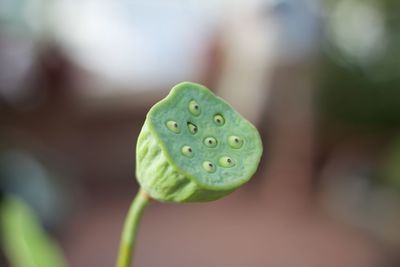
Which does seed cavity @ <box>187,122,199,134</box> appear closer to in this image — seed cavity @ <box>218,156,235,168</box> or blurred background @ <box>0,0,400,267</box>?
seed cavity @ <box>218,156,235,168</box>

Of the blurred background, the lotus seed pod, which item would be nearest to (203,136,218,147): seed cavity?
the lotus seed pod

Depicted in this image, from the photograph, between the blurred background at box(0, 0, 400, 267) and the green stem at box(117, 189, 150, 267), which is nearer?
the green stem at box(117, 189, 150, 267)

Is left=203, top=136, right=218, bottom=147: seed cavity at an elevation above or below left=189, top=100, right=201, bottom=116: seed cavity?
below

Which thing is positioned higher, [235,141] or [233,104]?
[235,141]

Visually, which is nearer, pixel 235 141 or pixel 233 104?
pixel 235 141

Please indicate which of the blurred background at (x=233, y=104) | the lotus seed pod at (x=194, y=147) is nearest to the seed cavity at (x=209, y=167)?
the lotus seed pod at (x=194, y=147)

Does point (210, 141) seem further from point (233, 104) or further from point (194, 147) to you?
point (233, 104)

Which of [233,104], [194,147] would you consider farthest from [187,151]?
[233,104]
